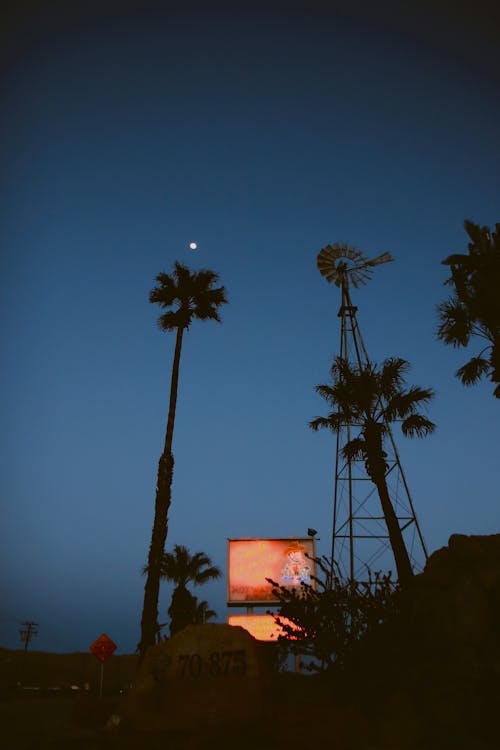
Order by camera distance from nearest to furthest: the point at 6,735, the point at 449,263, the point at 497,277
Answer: the point at 6,735 < the point at 497,277 < the point at 449,263

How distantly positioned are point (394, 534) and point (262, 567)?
55.4 feet

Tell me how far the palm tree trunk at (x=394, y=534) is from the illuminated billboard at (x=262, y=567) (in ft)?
50.0

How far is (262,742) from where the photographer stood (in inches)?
331

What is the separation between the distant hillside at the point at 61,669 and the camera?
159 ft

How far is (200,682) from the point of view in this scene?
960 centimetres

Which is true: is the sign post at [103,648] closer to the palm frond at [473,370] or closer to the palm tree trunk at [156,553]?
the palm tree trunk at [156,553]

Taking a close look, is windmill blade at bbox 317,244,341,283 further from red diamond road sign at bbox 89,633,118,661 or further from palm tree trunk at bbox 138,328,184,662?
red diamond road sign at bbox 89,633,118,661

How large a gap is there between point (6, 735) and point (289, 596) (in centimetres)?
660

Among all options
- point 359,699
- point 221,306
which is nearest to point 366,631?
point 359,699

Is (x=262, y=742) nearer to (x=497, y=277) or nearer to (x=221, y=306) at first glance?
(x=497, y=277)

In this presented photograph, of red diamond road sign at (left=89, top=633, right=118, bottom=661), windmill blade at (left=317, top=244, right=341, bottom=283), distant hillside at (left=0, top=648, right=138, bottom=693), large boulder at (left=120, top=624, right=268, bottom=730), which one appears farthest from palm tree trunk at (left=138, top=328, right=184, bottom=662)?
distant hillside at (left=0, top=648, right=138, bottom=693)

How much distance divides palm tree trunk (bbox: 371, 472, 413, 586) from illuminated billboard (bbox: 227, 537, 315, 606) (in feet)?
50.0

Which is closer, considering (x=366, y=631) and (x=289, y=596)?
(x=366, y=631)

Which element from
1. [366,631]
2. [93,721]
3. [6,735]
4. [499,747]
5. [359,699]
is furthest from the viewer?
[93,721]
